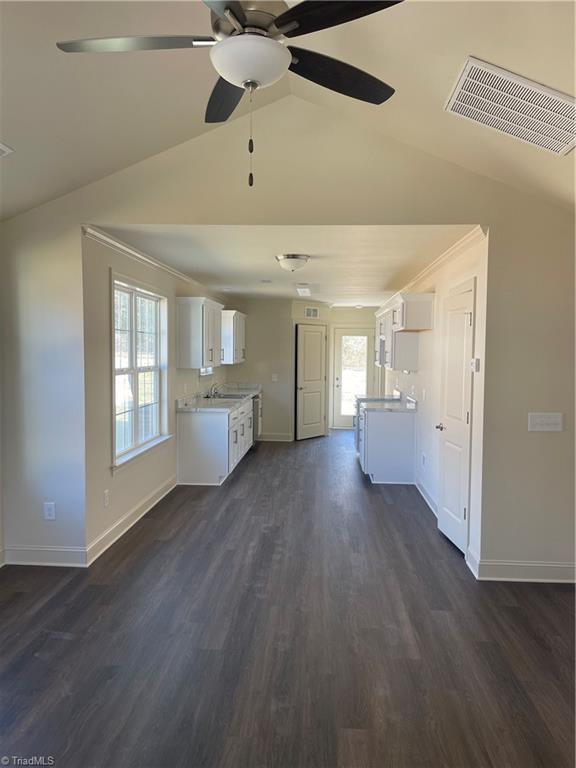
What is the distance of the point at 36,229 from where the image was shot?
315 centimetres

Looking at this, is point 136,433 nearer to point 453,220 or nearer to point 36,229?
point 36,229

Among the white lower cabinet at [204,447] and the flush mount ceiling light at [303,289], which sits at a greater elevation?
the flush mount ceiling light at [303,289]

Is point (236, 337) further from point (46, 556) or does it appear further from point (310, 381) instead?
point (46, 556)

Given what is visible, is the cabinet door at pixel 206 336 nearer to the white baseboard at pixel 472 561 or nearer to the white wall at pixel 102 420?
the white wall at pixel 102 420

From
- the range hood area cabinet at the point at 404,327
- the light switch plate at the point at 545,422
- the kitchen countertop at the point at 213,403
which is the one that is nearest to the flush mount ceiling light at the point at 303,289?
the range hood area cabinet at the point at 404,327

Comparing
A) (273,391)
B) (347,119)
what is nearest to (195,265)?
(347,119)

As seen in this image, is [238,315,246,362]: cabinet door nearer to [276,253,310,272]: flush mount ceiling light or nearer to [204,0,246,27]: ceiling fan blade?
[276,253,310,272]: flush mount ceiling light

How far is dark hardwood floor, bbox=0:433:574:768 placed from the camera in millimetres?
1814

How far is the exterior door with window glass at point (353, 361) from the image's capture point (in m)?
9.65

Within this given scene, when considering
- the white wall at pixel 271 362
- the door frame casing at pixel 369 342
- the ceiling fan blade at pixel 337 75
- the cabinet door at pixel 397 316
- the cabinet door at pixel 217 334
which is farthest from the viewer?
the door frame casing at pixel 369 342

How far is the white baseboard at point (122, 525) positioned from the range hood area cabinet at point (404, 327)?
125 inches

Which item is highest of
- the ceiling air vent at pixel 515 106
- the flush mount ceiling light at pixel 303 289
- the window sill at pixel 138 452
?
Answer: the ceiling air vent at pixel 515 106

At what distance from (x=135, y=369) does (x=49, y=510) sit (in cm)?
149

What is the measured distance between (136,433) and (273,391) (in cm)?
416
